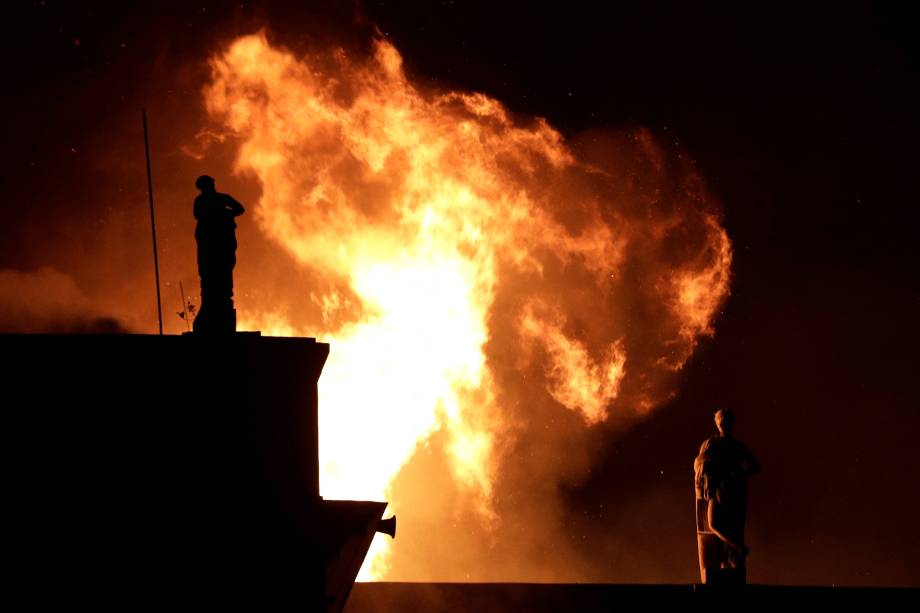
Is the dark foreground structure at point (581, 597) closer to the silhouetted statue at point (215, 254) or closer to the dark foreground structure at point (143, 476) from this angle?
the dark foreground structure at point (143, 476)

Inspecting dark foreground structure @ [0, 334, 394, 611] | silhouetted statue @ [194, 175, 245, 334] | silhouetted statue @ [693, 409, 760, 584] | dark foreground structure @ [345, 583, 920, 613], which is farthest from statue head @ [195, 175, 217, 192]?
silhouetted statue @ [693, 409, 760, 584]

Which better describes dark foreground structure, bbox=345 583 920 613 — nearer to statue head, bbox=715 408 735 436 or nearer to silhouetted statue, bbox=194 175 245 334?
statue head, bbox=715 408 735 436

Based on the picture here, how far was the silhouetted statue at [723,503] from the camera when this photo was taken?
9578 mm

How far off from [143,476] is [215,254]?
248 centimetres

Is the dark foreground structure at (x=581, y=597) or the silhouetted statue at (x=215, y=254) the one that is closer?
the silhouetted statue at (x=215, y=254)

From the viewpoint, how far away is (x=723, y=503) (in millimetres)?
9562

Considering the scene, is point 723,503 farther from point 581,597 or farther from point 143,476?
point 143,476

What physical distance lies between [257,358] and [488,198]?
14111 millimetres

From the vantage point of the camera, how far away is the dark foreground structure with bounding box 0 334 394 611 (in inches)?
217

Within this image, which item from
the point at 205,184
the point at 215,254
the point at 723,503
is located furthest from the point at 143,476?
the point at 723,503

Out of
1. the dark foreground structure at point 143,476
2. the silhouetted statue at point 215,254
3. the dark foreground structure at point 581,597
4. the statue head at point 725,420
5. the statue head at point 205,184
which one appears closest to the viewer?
→ the dark foreground structure at point 143,476

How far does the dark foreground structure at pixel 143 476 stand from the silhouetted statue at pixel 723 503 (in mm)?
5458

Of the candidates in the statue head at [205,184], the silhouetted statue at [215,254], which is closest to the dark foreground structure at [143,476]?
the silhouetted statue at [215,254]

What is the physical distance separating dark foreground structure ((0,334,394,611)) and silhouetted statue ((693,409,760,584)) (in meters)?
5.46
